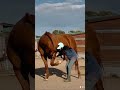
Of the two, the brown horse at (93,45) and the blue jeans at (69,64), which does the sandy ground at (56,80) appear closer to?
the blue jeans at (69,64)

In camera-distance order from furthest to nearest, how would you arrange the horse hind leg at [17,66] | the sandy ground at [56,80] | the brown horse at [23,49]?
the horse hind leg at [17,66]
the brown horse at [23,49]
the sandy ground at [56,80]

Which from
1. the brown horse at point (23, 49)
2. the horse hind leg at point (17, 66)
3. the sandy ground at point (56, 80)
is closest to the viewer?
the sandy ground at point (56, 80)

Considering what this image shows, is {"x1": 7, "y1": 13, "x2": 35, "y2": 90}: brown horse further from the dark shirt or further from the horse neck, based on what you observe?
the dark shirt

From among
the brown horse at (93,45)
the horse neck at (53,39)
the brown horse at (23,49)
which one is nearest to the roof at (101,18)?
the brown horse at (93,45)

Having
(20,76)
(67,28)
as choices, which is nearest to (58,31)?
(67,28)

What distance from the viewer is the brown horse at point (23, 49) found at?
5227 mm

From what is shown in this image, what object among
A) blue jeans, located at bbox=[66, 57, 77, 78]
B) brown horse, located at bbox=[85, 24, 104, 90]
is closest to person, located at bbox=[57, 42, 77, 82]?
blue jeans, located at bbox=[66, 57, 77, 78]

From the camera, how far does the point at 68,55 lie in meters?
5.17

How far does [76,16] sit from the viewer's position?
5.03 metres

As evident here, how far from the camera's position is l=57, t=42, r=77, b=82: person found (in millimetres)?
5090

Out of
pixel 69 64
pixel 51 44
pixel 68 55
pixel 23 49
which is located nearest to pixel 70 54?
pixel 68 55

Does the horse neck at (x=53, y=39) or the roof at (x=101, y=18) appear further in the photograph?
the roof at (x=101, y=18)

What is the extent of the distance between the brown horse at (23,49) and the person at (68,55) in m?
0.36

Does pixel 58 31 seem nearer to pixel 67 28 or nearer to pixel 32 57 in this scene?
pixel 67 28
